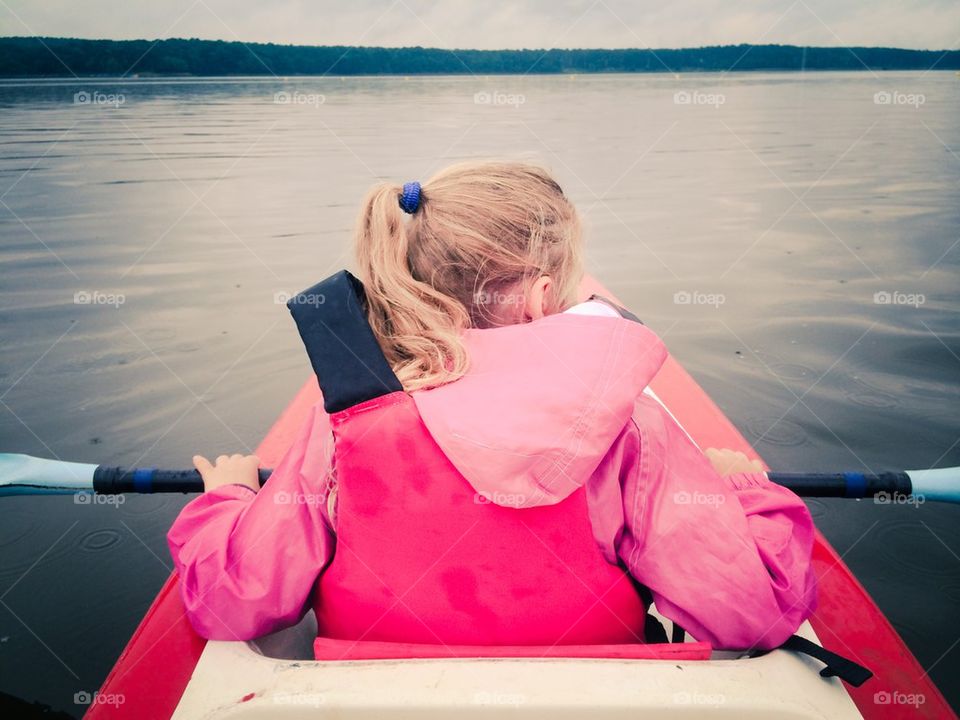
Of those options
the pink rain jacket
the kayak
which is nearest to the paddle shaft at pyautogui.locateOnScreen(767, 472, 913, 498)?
the kayak

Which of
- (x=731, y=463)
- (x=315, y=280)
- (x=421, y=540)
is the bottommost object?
(x=315, y=280)

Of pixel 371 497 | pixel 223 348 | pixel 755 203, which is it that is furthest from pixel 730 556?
pixel 755 203

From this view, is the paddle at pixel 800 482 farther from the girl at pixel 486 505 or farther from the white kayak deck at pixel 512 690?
the white kayak deck at pixel 512 690

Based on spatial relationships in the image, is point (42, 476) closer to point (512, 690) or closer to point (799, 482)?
point (512, 690)

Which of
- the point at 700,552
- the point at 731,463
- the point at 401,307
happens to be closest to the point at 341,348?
the point at 401,307

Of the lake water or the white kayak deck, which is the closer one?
the white kayak deck

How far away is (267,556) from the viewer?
1.21 meters

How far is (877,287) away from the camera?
584cm

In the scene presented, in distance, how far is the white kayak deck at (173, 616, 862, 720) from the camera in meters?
0.98

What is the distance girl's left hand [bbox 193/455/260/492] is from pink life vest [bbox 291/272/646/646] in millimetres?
592

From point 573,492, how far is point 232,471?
972 millimetres

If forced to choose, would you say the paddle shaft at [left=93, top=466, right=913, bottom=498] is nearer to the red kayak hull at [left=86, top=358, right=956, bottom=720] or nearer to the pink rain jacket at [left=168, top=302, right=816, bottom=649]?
the red kayak hull at [left=86, top=358, right=956, bottom=720]

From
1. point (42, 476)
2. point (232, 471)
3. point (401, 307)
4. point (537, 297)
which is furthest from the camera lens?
point (42, 476)

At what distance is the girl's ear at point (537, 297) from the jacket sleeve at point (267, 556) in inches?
17.6
